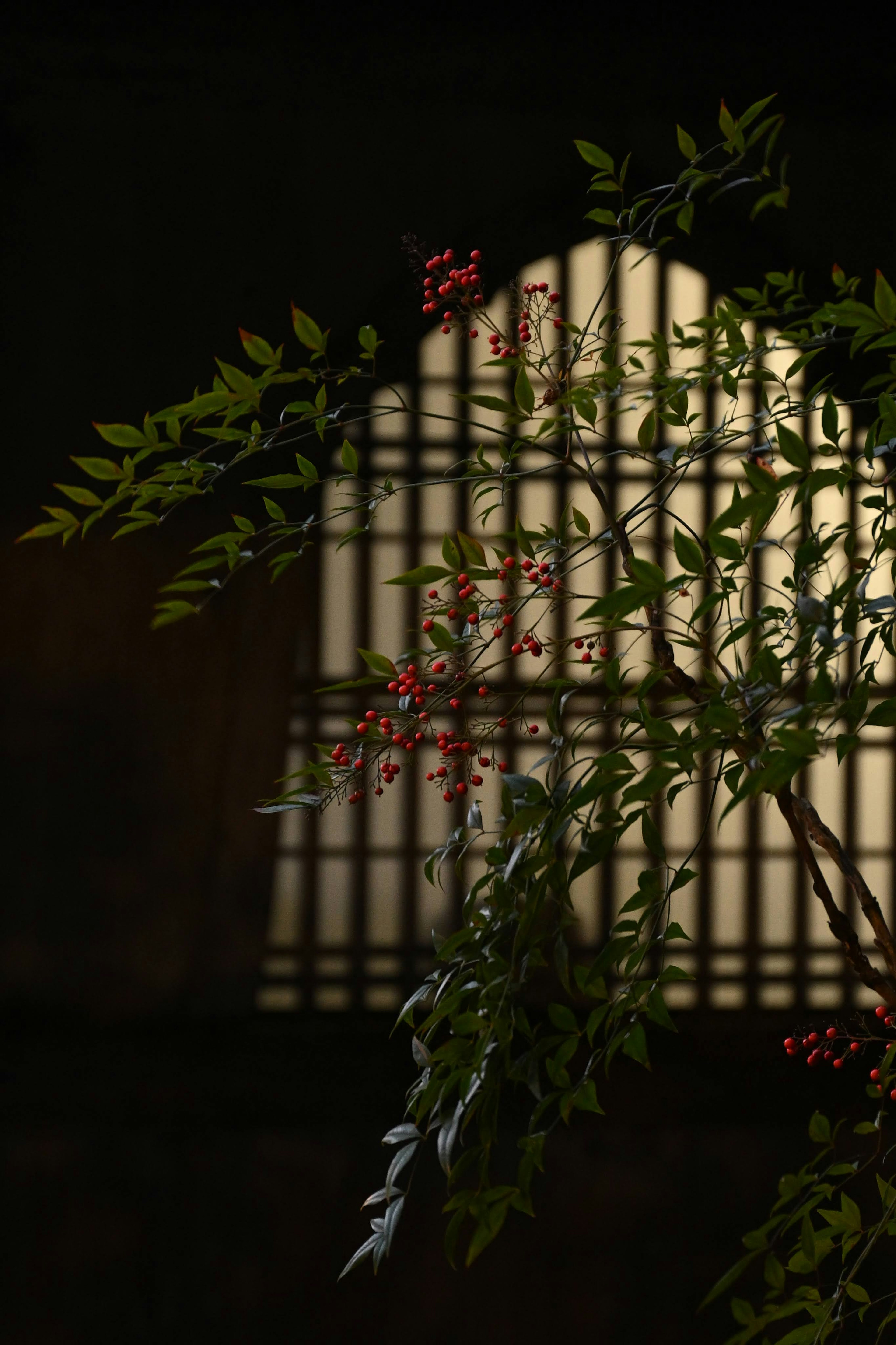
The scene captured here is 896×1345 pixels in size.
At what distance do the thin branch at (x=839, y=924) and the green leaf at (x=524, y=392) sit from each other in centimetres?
35

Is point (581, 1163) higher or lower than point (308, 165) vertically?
lower

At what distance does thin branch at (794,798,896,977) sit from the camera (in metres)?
0.82

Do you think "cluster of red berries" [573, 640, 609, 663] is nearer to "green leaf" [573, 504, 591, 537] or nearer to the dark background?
"green leaf" [573, 504, 591, 537]

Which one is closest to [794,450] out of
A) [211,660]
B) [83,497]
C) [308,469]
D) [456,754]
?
[456,754]

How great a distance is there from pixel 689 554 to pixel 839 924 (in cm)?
40

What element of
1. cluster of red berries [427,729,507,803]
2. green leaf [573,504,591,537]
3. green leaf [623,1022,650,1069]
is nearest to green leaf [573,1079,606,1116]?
green leaf [623,1022,650,1069]

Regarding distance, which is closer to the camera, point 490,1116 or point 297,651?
point 490,1116

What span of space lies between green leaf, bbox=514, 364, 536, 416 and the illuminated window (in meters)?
1.41

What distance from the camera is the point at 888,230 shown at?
2.22 meters

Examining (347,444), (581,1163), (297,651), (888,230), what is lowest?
(581,1163)

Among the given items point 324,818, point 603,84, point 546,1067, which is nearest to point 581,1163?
point 324,818

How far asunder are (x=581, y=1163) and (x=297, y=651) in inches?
49.5

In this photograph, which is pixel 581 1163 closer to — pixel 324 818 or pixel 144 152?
pixel 324 818

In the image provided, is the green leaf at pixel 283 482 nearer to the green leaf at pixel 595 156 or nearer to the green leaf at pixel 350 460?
the green leaf at pixel 350 460
